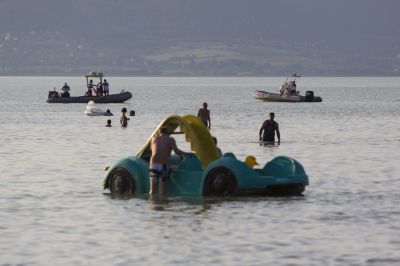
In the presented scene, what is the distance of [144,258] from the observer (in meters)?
20.6

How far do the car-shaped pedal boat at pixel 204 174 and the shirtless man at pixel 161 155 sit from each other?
0.44 m

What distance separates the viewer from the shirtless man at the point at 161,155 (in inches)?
1093

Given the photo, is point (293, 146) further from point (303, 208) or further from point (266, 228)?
point (266, 228)

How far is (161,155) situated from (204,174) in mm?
1076

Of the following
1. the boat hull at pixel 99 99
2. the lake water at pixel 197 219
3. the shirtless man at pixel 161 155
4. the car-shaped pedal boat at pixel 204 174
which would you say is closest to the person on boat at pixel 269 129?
the lake water at pixel 197 219

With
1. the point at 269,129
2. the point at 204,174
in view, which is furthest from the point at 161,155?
the point at 269,129

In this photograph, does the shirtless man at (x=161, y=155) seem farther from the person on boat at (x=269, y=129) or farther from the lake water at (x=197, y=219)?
the person on boat at (x=269, y=129)

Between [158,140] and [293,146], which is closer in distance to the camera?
[158,140]

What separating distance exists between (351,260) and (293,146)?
1128 inches

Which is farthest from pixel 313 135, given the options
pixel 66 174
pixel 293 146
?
pixel 66 174

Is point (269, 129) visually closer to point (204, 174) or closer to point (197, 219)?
point (204, 174)

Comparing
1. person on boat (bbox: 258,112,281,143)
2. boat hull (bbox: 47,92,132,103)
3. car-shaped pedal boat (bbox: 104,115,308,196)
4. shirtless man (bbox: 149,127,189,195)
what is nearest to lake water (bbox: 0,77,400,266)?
car-shaped pedal boat (bbox: 104,115,308,196)

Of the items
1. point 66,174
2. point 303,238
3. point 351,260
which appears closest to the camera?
point 351,260

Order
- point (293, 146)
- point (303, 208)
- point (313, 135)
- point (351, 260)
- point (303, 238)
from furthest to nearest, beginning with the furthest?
point (313, 135), point (293, 146), point (303, 208), point (303, 238), point (351, 260)
